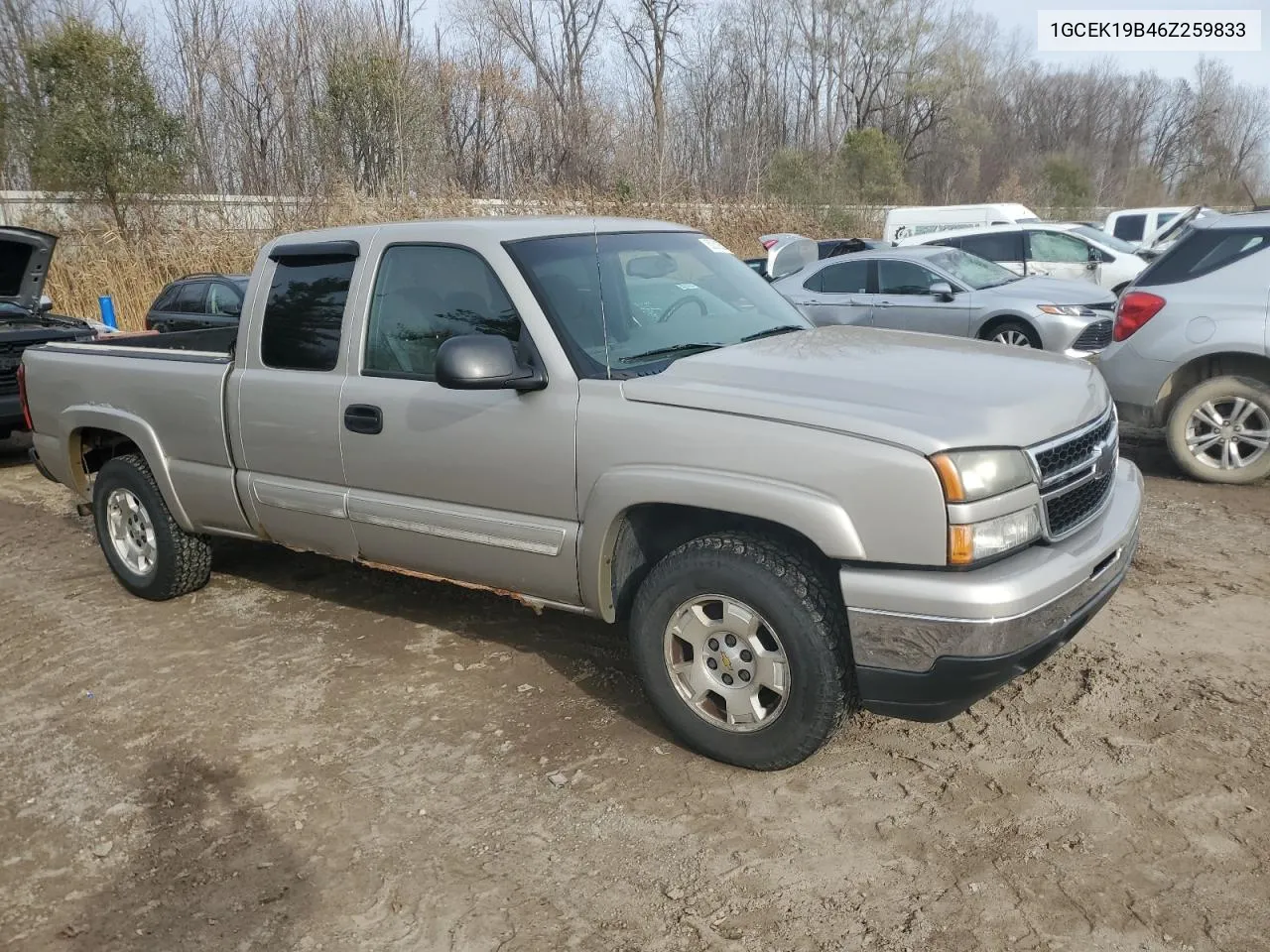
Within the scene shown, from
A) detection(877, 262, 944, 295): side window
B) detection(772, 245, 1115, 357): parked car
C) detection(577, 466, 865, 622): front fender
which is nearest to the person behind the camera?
detection(577, 466, 865, 622): front fender

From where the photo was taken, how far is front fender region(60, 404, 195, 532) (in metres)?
5.09

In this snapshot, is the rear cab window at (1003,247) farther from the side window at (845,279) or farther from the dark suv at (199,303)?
the dark suv at (199,303)

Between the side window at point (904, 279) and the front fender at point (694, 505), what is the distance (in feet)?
27.1

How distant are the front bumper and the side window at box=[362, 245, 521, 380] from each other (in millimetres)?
1714

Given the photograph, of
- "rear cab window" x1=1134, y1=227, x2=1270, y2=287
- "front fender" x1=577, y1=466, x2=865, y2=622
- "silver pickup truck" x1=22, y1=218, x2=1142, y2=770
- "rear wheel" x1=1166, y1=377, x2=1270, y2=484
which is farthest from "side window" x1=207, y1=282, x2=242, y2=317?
"rear wheel" x1=1166, y1=377, x2=1270, y2=484

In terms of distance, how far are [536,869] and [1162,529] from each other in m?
4.54

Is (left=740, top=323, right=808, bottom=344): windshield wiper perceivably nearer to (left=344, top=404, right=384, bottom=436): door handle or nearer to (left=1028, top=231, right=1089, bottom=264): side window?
(left=344, top=404, right=384, bottom=436): door handle

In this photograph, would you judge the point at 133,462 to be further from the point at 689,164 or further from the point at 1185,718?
the point at 689,164

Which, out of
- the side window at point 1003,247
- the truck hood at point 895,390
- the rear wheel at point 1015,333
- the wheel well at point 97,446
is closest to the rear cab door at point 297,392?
the wheel well at point 97,446

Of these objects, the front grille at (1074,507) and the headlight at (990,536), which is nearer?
the headlight at (990,536)

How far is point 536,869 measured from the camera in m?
3.01

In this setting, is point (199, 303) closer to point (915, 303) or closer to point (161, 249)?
point (161, 249)

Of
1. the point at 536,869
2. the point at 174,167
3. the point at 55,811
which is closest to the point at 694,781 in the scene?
the point at 536,869

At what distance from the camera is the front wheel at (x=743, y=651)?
3.16 metres
